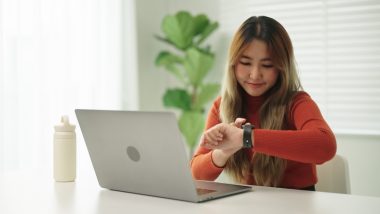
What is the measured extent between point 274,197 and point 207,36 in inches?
104

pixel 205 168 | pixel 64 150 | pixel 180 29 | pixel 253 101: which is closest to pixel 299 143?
pixel 205 168

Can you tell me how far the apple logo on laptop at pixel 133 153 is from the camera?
1.45 m

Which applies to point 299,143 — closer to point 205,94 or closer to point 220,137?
point 220,137

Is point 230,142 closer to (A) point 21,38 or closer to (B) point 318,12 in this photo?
(A) point 21,38

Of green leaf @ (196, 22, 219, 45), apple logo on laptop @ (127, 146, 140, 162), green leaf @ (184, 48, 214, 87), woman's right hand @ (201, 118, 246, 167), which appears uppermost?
green leaf @ (196, 22, 219, 45)

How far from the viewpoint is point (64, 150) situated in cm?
172

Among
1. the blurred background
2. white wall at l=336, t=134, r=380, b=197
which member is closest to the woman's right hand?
the blurred background

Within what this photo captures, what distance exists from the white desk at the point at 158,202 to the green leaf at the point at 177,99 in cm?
238

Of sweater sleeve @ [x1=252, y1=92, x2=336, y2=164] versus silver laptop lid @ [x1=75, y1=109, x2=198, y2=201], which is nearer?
silver laptop lid @ [x1=75, y1=109, x2=198, y2=201]

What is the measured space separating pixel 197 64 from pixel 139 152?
2498 mm

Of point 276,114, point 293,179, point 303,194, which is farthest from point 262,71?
point 303,194

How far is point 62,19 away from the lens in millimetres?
3352

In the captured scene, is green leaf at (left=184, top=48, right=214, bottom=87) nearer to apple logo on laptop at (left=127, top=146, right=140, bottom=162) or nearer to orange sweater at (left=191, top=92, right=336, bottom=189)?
orange sweater at (left=191, top=92, right=336, bottom=189)

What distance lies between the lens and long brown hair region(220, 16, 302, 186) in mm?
1858
